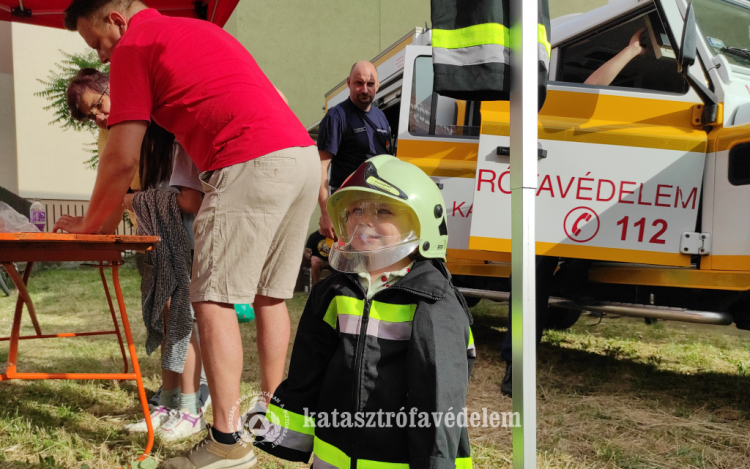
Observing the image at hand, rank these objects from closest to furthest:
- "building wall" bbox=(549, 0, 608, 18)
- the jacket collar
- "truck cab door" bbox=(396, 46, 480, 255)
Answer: the jacket collar → "truck cab door" bbox=(396, 46, 480, 255) → "building wall" bbox=(549, 0, 608, 18)

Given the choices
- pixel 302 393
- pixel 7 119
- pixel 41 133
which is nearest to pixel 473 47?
pixel 302 393

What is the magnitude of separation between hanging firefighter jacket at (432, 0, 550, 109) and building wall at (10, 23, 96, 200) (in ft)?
49.5

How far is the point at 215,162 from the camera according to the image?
180 centimetres

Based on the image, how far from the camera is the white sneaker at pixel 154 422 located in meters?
2.28

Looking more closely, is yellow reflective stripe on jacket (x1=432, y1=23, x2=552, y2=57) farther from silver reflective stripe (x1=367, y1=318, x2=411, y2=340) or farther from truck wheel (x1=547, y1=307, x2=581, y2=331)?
truck wheel (x1=547, y1=307, x2=581, y2=331)

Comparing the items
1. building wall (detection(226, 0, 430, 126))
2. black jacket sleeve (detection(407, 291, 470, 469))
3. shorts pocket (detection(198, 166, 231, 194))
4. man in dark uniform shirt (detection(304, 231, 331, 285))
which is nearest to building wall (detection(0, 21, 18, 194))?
building wall (detection(226, 0, 430, 126))

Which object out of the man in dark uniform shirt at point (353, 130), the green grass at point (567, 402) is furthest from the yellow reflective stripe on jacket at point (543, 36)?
the man in dark uniform shirt at point (353, 130)

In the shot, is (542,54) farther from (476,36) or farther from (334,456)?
(334,456)

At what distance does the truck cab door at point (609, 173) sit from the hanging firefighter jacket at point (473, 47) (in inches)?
52.0

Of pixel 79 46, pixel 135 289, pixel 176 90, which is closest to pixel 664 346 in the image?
pixel 176 90

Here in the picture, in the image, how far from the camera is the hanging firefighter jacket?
141 cm

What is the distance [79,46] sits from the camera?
1430 centimetres

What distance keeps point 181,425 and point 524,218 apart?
5.53 feet

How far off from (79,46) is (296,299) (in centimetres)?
1155
